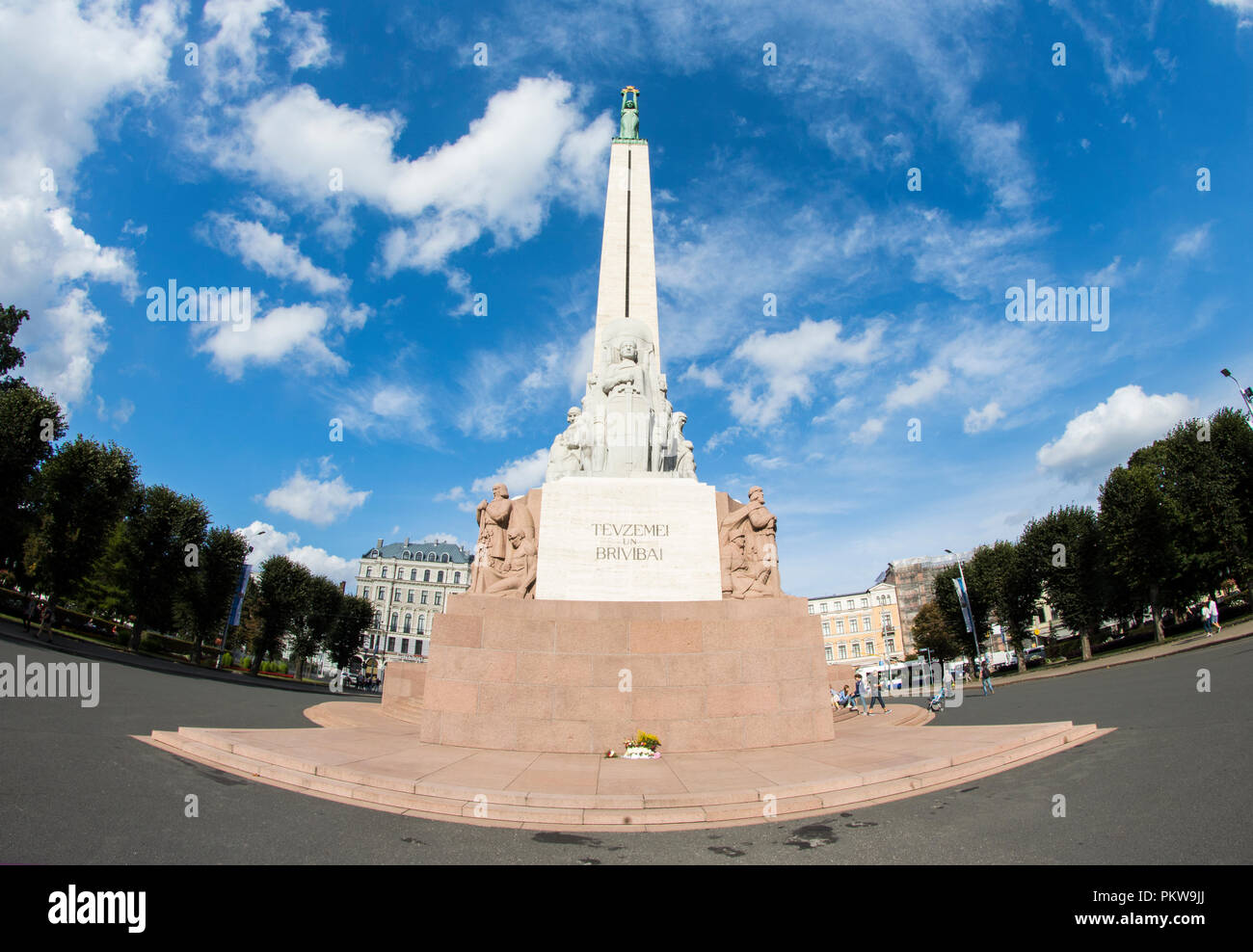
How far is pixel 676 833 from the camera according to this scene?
6020 mm

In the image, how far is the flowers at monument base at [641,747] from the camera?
9.39 metres

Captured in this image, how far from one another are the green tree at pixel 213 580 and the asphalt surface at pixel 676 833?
37.4 m

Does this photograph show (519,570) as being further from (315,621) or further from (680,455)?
(315,621)

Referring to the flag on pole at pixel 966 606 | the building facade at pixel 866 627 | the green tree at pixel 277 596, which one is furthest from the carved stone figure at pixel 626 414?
the building facade at pixel 866 627

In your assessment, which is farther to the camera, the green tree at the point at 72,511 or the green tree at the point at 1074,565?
the green tree at the point at 1074,565

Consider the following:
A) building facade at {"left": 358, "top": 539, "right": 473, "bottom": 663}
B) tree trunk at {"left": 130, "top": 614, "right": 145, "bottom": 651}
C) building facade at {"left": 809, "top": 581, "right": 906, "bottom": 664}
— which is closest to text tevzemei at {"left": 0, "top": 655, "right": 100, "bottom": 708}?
tree trunk at {"left": 130, "top": 614, "right": 145, "bottom": 651}

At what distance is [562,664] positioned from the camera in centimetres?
1022

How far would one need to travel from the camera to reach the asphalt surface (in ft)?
16.0

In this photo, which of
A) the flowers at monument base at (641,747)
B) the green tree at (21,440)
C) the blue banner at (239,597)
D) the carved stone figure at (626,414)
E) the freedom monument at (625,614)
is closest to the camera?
the flowers at monument base at (641,747)

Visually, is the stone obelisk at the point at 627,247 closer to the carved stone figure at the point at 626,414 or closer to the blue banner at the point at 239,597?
the carved stone figure at the point at 626,414

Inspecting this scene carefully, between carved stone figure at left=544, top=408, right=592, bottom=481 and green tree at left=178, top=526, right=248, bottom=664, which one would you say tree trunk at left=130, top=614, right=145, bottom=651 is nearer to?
green tree at left=178, top=526, right=248, bottom=664
